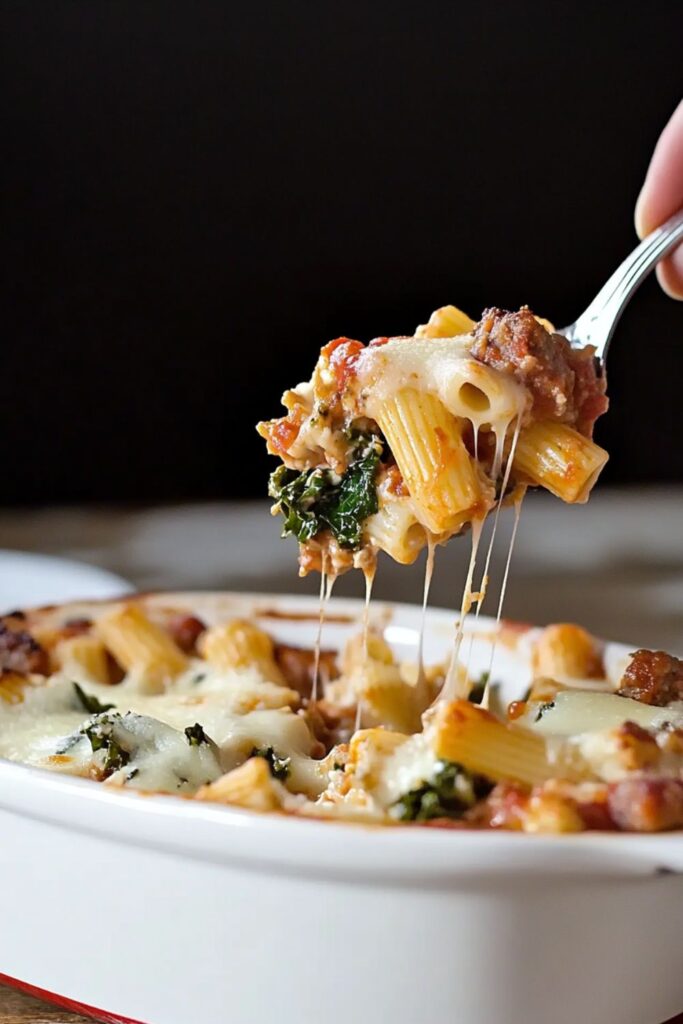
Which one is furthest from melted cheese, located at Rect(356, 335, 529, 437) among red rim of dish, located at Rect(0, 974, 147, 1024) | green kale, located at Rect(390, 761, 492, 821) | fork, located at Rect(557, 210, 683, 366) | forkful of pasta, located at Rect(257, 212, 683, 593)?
red rim of dish, located at Rect(0, 974, 147, 1024)

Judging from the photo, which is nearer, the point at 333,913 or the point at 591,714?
the point at 333,913

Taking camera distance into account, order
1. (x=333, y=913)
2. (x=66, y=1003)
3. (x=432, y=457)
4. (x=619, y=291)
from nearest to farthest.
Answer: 1. (x=333, y=913)
2. (x=66, y=1003)
3. (x=432, y=457)
4. (x=619, y=291)

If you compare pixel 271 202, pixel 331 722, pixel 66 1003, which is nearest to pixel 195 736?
pixel 66 1003

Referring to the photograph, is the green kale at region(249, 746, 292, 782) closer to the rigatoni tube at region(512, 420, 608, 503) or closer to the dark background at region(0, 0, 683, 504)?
the rigatoni tube at region(512, 420, 608, 503)

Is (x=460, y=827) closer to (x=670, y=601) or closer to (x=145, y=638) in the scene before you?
(x=145, y=638)

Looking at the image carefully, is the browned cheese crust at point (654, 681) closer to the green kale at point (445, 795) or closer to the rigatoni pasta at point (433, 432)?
the rigatoni pasta at point (433, 432)

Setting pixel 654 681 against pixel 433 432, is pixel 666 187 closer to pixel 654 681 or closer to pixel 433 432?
pixel 433 432

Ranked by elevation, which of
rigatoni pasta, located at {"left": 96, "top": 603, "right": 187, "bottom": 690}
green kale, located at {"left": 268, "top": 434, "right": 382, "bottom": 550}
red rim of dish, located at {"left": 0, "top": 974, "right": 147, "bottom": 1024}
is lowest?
red rim of dish, located at {"left": 0, "top": 974, "right": 147, "bottom": 1024}

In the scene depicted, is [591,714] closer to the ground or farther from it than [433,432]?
closer to the ground

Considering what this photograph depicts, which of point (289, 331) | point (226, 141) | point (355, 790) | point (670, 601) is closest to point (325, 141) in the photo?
point (226, 141)
